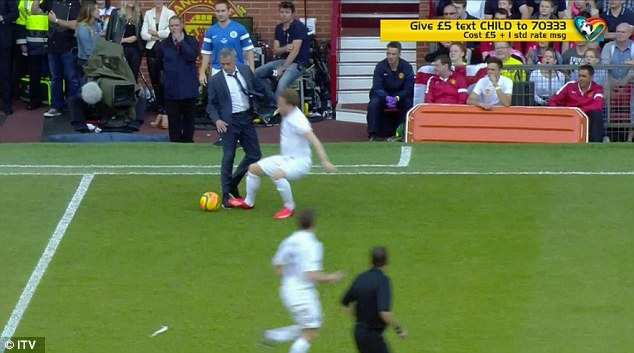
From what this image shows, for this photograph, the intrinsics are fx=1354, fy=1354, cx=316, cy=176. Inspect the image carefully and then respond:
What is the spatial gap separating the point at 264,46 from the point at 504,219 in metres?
8.70

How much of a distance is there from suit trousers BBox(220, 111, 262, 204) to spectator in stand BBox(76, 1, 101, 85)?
20.9ft

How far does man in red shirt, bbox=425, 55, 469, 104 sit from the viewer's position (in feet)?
64.5

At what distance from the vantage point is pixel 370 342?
10250 millimetres

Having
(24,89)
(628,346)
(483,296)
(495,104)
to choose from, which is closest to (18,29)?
(24,89)

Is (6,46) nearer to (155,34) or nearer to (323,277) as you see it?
(155,34)

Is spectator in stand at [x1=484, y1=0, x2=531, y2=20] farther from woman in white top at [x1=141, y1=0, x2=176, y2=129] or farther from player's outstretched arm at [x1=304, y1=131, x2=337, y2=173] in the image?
player's outstretched arm at [x1=304, y1=131, x2=337, y2=173]

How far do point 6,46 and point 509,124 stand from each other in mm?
8721

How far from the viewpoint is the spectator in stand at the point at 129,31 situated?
21.9 m

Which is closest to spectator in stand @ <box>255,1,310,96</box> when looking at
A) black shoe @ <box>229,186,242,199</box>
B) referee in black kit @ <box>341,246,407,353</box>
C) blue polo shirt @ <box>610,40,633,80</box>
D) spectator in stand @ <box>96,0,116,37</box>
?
spectator in stand @ <box>96,0,116,37</box>

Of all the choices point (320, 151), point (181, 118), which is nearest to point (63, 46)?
point (181, 118)

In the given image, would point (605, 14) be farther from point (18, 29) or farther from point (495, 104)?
point (18, 29)

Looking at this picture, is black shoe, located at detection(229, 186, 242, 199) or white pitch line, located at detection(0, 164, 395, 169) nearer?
black shoe, located at detection(229, 186, 242, 199)

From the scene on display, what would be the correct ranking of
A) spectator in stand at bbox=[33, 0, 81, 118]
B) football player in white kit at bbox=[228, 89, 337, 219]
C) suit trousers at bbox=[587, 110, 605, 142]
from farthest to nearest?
1. spectator in stand at bbox=[33, 0, 81, 118]
2. suit trousers at bbox=[587, 110, 605, 142]
3. football player in white kit at bbox=[228, 89, 337, 219]

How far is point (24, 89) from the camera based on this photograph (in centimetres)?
2367
